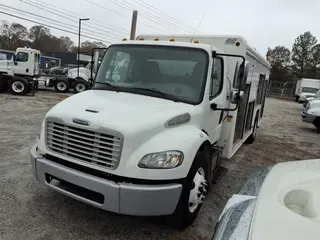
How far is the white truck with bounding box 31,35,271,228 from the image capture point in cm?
290

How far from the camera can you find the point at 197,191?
3.45m

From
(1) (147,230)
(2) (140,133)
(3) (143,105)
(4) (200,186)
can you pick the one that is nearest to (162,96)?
(3) (143,105)

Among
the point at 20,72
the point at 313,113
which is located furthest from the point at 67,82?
the point at 313,113

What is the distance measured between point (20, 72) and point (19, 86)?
1.36 meters

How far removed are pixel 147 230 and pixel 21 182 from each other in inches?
88.7

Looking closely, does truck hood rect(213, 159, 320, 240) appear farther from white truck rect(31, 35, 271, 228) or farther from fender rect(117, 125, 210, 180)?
white truck rect(31, 35, 271, 228)

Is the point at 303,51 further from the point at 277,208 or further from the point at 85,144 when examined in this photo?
the point at 277,208

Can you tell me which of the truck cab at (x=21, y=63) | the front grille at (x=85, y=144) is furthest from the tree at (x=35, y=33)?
the front grille at (x=85, y=144)

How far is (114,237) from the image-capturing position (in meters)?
3.21

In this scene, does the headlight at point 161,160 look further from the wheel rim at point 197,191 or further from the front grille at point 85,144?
the wheel rim at point 197,191

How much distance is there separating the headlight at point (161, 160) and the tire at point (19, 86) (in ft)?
54.2

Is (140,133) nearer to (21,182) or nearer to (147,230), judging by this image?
(147,230)

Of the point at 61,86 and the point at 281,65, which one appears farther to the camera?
the point at 281,65

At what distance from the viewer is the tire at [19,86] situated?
17250mm
